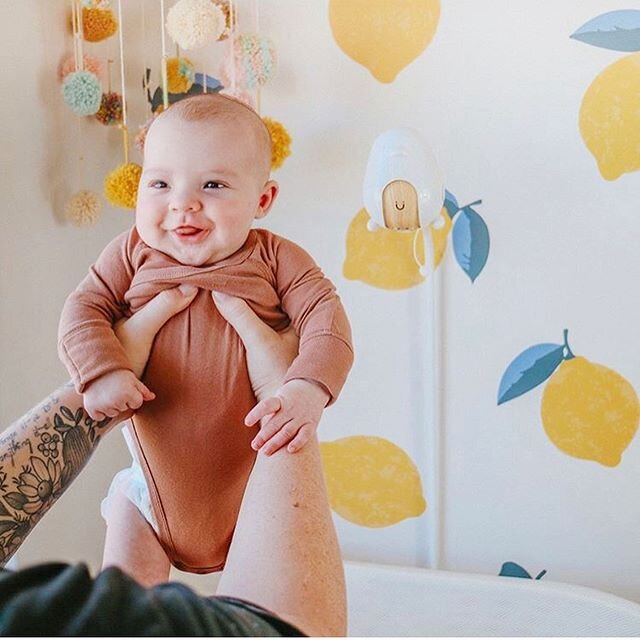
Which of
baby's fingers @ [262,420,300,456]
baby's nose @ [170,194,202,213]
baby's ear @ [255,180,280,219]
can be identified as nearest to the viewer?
baby's fingers @ [262,420,300,456]

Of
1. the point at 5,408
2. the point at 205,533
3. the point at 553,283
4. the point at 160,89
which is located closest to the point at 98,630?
the point at 205,533

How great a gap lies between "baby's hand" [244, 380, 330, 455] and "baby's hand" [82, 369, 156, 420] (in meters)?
0.12

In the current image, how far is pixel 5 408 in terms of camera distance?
6.70 feet

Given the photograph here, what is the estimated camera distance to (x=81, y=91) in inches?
80.3

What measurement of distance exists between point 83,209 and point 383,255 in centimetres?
72

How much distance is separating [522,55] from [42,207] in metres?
1.14

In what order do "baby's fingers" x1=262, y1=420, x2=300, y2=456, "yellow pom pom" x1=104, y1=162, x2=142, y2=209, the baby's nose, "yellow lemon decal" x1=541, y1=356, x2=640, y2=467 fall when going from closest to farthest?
"baby's fingers" x1=262, y1=420, x2=300, y2=456 < the baby's nose < "yellow pom pom" x1=104, y1=162, x2=142, y2=209 < "yellow lemon decal" x1=541, y1=356, x2=640, y2=467

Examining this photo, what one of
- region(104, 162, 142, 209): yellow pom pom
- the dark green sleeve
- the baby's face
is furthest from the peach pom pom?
the dark green sleeve

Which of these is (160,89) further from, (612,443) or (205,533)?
(205,533)

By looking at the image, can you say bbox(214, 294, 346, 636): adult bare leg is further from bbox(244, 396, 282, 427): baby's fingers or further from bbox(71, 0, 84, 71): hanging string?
bbox(71, 0, 84, 71): hanging string

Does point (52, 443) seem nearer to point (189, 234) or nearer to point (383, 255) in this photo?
point (189, 234)

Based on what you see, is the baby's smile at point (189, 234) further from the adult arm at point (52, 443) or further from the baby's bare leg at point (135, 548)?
the baby's bare leg at point (135, 548)

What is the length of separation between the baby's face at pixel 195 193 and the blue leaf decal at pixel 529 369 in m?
1.30

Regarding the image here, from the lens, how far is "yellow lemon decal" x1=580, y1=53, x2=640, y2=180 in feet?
6.88
